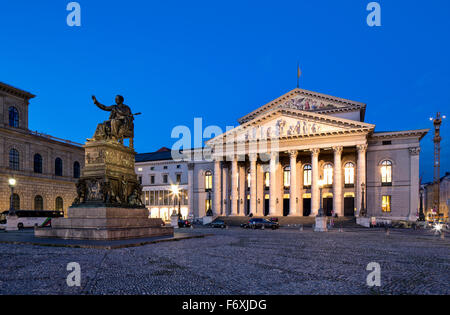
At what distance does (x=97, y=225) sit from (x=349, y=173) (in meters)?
43.7

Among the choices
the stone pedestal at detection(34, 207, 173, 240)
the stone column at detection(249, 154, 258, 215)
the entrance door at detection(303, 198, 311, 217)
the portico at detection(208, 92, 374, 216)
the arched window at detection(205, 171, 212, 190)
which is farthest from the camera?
Result: the arched window at detection(205, 171, 212, 190)

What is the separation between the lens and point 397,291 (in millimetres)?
7508

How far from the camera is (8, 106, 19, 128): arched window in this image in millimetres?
50438

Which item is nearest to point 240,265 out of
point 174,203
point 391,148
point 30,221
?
point 30,221

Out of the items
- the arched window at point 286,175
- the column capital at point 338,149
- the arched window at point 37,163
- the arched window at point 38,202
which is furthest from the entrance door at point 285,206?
the arched window at point 37,163

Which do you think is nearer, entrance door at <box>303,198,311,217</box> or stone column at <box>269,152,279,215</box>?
stone column at <box>269,152,279,215</box>

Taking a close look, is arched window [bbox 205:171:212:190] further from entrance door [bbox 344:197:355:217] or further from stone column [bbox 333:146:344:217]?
stone column [bbox 333:146:344:217]

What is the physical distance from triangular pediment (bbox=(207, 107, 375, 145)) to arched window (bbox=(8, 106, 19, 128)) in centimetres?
3172

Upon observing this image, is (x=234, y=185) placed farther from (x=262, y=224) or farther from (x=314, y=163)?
(x=262, y=224)

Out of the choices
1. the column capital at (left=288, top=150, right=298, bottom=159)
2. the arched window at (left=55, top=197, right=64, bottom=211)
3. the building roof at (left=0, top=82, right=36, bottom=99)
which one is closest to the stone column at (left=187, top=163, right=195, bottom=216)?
the arched window at (left=55, top=197, right=64, bottom=211)

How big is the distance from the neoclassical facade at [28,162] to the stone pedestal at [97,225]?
35718mm

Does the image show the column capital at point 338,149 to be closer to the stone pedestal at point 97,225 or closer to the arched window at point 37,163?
the stone pedestal at point 97,225
